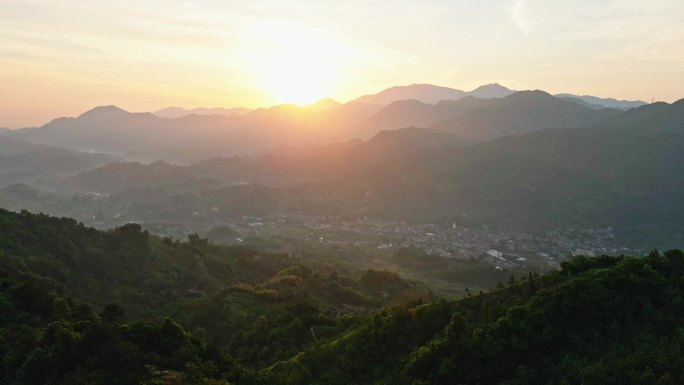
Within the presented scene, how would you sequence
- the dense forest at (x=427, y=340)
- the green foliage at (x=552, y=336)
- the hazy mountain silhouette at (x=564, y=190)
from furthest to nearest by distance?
the hazy mountain silhouette at (x=564, y=190) → the dense forest at (x=427, y=340) → the green foliage at (x=552, y=336)

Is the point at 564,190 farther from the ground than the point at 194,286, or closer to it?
farther from the ground

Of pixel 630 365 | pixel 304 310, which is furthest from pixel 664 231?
pixel 630 365

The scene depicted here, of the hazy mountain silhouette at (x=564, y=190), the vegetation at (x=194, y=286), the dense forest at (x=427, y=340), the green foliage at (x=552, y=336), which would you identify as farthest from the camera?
the hazy mountain silhouette at (x=564, y=190)

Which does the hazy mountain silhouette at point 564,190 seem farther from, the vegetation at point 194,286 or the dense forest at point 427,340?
the dense forest at point 427,340

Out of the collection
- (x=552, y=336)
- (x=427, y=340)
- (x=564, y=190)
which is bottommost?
(x=564, y=190)

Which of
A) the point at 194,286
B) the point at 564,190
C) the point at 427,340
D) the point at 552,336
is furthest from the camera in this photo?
the point at 564,190

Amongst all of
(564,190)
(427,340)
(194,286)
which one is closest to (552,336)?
(427,340)

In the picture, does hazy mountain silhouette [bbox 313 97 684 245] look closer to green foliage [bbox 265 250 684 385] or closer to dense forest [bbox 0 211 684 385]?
dense forest [bbox 0 211 684 385]

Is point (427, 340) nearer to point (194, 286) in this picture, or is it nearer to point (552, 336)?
point (552, 336)

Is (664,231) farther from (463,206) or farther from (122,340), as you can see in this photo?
(122,340)

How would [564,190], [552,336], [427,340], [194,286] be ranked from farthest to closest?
[564,190], [194,286], [427,340], [552,336]

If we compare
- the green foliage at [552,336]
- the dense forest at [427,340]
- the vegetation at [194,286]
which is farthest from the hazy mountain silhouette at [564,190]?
the green foliage at [552,336]
